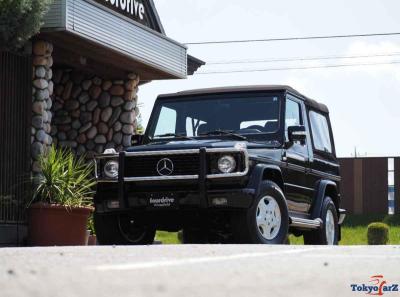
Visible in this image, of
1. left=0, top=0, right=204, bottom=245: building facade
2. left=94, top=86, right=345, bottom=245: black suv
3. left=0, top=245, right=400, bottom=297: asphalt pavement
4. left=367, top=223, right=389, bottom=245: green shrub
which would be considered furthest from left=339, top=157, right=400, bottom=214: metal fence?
left=0, top=245, right=400, bottom=297: asphalt pavement

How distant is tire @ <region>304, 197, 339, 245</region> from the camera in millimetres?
10281

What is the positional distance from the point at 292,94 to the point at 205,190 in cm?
202

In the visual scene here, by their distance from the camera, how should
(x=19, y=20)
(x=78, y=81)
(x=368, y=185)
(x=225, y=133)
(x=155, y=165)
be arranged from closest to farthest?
1. (x=155, y=165)
2. (x=225, y=133)
3. (x=19, y=20)
4. (x=78, y=81)
5. (x=368, y=185)

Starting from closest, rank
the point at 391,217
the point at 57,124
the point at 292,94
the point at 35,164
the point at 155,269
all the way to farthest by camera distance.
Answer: the point at 155,269 → the point at 292,94 → the point at 35,164 → the point at 57,124 → the point at 391,217

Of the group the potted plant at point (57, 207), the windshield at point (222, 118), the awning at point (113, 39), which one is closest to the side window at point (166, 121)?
the windshield at point (222, 118)

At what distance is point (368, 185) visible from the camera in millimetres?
27797

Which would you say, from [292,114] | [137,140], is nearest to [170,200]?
[137,140]

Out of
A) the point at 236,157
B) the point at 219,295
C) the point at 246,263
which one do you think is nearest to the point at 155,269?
the point at 219,295

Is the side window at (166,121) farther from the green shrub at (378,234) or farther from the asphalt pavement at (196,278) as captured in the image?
the green shrub at (378,234)

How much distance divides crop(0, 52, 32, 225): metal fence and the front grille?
10.9 feet

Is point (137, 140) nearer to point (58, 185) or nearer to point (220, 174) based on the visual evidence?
point (220, 174)

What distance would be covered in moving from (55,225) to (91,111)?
424 cm

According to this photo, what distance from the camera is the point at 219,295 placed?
182 centimetres

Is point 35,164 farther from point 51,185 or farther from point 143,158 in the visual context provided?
point 143,158
